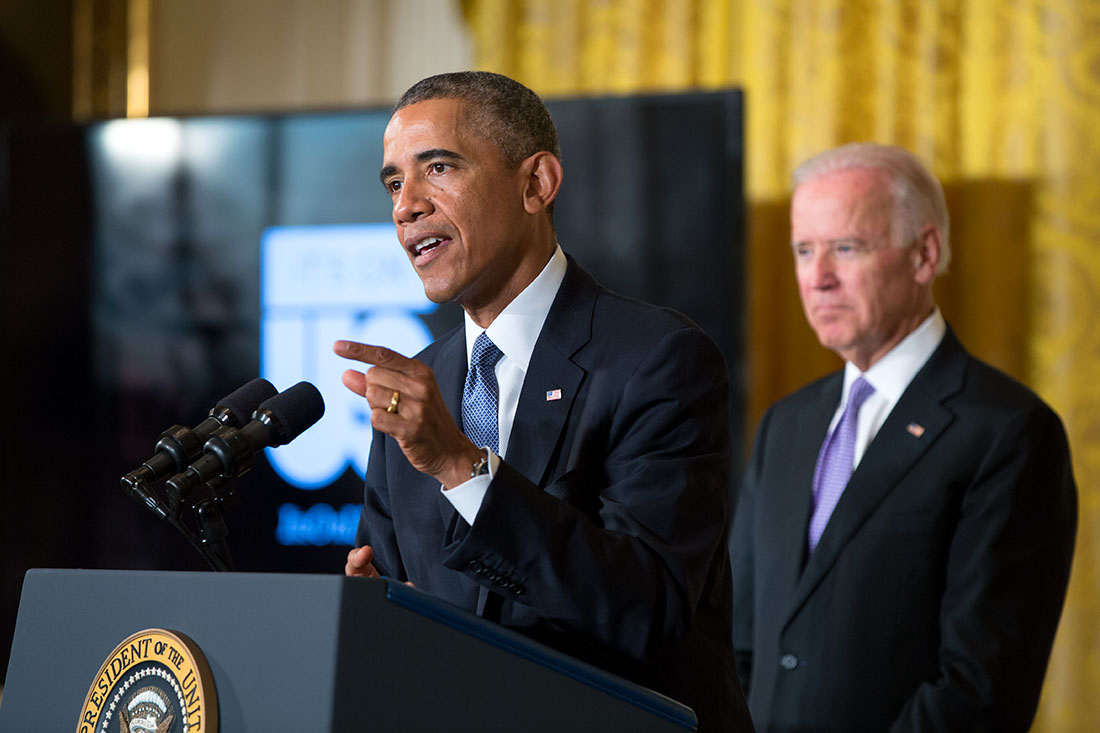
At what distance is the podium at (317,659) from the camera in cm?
117

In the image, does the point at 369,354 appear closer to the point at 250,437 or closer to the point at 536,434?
the point at 250,437

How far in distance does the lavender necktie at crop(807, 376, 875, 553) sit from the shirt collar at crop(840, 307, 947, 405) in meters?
0.03

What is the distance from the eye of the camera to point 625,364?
1.74 meters

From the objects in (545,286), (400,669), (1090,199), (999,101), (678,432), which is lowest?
(400,669)

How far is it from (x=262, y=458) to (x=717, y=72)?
76.6 inches

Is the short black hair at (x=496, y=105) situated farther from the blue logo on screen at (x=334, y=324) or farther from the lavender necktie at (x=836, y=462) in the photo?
the blue logo on screen at (x=334, y=324)

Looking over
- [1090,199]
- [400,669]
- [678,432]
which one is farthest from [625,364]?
[1090,199]

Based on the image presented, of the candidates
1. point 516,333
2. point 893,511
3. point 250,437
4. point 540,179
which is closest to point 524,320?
point 516,333

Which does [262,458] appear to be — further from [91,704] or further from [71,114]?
[91,704]

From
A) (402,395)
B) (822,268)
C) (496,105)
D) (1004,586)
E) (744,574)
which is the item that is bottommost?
(744,574)

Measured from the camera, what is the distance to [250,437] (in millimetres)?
1522

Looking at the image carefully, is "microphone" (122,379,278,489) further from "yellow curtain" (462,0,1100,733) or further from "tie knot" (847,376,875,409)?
"yellow curtain" (462,0,1100,733)

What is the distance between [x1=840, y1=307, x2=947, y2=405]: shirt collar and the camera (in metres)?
2.80

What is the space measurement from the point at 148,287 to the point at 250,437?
2961 mm
